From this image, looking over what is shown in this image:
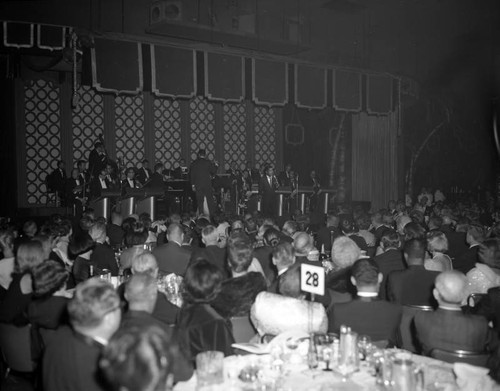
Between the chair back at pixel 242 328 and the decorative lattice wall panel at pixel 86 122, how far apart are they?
10.5m

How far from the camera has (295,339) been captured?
9.56ft

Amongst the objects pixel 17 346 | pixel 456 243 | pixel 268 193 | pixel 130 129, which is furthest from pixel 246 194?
pixel 17 346

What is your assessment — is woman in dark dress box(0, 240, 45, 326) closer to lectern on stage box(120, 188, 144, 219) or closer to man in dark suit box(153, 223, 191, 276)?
man in dark suit box(153, 223, 191, 276)

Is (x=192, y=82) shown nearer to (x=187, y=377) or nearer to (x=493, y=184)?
(x=187, y=377)

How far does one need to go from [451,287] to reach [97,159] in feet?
34.4

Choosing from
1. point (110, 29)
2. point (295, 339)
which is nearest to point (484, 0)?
point (110, 29)

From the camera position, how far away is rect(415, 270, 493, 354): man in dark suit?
300 cm

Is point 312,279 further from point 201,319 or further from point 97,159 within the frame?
point 97,159

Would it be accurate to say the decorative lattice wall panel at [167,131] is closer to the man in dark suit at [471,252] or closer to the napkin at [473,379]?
the man in dark suit at [471,252]

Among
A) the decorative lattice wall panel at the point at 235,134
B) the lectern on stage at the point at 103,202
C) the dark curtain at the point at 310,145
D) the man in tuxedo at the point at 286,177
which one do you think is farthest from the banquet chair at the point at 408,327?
the dark curtain at the point at 310,145

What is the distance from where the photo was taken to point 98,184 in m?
10.9

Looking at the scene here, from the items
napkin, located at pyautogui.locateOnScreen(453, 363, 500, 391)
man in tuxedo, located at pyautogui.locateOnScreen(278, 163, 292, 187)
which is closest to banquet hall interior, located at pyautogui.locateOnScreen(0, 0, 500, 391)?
napkin, located at pyautogui.locateOnScreen(453, 363, 500, 391)

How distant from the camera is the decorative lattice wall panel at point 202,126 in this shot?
14758mm

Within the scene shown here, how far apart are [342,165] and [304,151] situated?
1.31 metres
